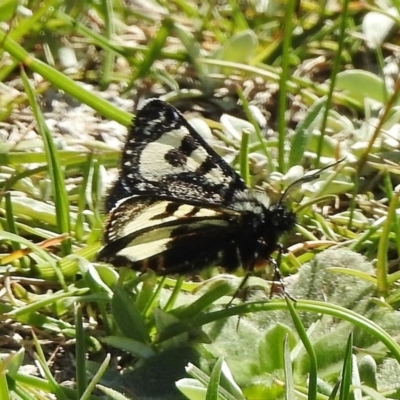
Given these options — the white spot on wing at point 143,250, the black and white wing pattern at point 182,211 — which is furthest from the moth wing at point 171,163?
the white spot on wing at point 143,250

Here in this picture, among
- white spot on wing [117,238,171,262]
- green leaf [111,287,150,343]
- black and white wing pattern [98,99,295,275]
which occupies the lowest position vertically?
green leaf [111,287,150,343]

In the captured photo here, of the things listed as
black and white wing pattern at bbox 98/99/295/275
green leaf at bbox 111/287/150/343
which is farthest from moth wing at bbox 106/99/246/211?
green leaf at bbox 111/287/150/343

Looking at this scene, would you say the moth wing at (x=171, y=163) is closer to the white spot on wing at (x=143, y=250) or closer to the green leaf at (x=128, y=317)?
the white spot on wing at (x=143, y=250)

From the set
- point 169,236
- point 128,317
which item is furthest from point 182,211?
point 128,317

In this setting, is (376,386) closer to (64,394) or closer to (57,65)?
(64,394)

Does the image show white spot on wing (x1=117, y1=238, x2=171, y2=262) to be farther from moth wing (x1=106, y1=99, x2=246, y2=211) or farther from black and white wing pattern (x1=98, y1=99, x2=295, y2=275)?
moth wing (x1=106, y1=99, x2=246, y2=211)

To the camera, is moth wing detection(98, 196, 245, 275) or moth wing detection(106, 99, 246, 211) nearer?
moth wing detection(98, 196, 245, 275)

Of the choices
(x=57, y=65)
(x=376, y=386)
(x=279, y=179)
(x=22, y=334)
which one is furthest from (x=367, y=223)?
(x=57, y=65)

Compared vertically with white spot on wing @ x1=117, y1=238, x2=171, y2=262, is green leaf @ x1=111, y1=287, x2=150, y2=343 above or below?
below
